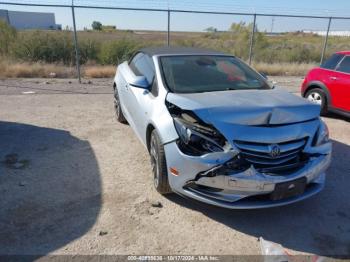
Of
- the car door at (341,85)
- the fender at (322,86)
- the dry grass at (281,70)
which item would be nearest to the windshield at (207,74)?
the car door at (341,85)

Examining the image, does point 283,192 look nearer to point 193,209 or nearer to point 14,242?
point 193,209

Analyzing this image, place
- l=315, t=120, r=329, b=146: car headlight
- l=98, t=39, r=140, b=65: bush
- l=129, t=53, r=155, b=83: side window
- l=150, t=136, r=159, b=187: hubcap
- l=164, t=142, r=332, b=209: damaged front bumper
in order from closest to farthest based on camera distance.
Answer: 1. l=164, t=142, r=332, b=209: damaged front bumper
2. l=315, t=120, r=329, b=146: car headlight
3. l=150, t=136, r=159, b=187: hubcap
4. l=129, t=53, r=155, b=83: side window
5. l=98, t=39, r=140, b=65: bush

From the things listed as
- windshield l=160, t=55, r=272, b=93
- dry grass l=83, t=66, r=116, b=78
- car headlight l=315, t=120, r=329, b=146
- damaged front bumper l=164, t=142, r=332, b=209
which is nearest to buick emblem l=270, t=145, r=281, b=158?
damaged front bumper l=164, t=142, r=332, b=209

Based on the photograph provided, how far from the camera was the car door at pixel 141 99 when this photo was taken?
3845 millimetres

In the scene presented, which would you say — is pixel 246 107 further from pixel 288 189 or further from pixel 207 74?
pixel 207 74

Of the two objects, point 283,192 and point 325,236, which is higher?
point 283,192

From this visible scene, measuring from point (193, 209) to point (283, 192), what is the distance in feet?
3.21

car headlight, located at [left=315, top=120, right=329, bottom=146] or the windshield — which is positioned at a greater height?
the windshield

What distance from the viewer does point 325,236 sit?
2.98 meters

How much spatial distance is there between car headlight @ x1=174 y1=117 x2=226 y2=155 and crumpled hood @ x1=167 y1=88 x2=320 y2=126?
0.10 m

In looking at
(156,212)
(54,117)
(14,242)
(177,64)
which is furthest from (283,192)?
(54,117)

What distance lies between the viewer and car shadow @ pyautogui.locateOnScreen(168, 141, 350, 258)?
2.88 m

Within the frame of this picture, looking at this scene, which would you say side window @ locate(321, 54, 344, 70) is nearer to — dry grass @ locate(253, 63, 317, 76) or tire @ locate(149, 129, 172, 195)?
tire @ locate(149, 129, 172, 195)

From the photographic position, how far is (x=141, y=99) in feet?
13.3
